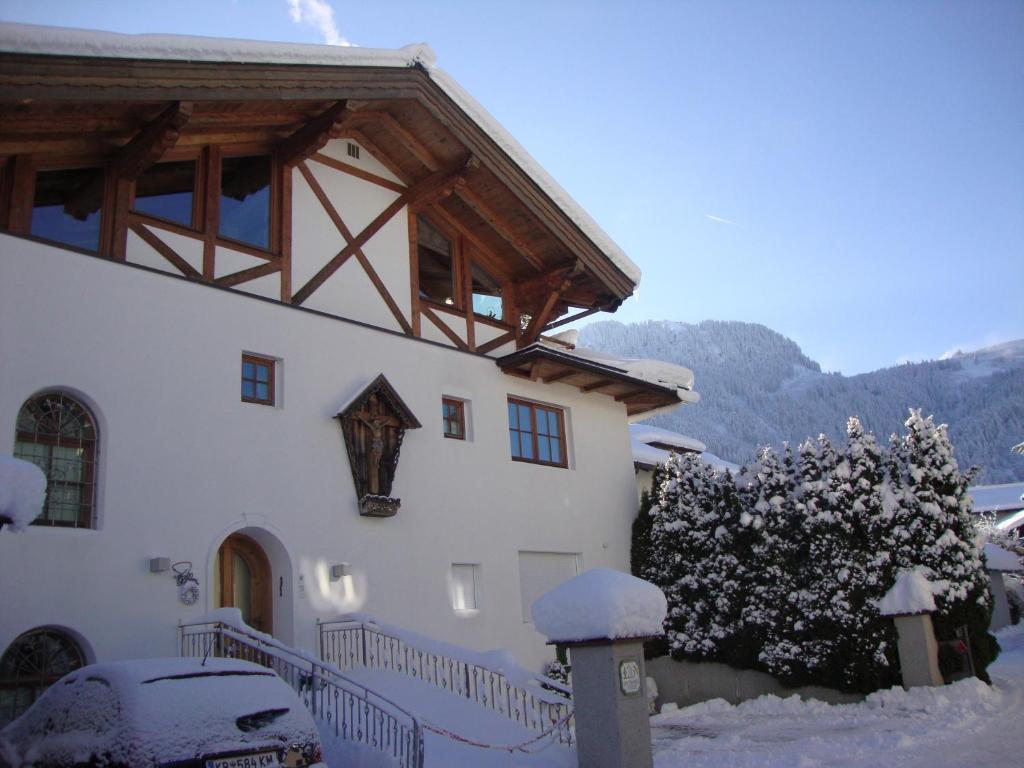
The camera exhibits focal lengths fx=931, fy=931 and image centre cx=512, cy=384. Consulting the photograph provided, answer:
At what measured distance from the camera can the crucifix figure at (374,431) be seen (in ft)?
47.1

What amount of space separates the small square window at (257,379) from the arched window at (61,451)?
96.5 inches

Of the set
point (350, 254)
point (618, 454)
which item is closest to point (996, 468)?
point (618, 454)

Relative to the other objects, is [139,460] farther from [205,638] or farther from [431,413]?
[431,413]

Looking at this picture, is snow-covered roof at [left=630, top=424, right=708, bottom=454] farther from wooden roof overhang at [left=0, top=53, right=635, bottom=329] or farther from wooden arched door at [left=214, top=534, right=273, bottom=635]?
wooden arched door at [left=214, top=534, right=273, bottom=635]

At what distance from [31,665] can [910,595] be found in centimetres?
1242

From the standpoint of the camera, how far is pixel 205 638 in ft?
36.5

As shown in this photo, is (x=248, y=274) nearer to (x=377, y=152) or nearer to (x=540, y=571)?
(x=377, y=152)

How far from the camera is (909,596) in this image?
1473 centimetres

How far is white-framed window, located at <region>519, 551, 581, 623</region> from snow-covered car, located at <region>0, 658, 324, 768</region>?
31.4 ft

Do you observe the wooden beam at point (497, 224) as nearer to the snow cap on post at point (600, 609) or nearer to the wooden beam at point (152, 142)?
the wooden beam at point (152, 142)

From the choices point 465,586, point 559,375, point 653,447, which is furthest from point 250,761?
point 653,447

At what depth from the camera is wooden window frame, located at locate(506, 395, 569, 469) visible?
17.9 meters

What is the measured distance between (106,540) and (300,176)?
692 cm

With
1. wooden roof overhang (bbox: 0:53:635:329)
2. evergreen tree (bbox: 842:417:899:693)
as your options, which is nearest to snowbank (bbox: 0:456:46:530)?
wooden roof overhang (bbox: 0:53:635:329)
